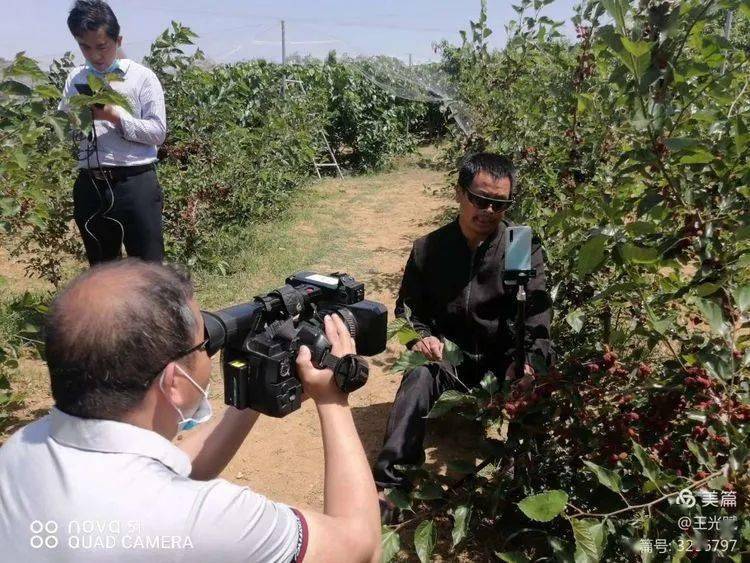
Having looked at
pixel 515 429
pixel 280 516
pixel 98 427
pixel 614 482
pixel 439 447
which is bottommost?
pixel 439 447

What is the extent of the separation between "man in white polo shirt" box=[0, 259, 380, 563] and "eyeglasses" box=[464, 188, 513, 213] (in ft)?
5.41

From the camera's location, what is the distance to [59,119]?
1949mm

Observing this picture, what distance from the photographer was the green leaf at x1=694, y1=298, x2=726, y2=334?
4.40ft

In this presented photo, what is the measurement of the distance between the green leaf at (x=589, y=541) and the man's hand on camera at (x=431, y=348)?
996mm

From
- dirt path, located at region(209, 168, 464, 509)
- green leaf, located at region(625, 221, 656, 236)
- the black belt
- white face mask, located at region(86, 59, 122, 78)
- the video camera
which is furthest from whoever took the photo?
the black belt

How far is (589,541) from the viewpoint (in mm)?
1472

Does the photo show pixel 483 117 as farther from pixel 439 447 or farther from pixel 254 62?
pixel 254 62

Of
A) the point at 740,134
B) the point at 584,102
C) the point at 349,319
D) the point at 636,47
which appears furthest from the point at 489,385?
the point at 636,47

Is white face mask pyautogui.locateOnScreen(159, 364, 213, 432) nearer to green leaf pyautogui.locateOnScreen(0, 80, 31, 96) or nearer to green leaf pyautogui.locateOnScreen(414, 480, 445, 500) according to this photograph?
green leaf pyautogui.locateOnScreen(414, 480, 445, 500)

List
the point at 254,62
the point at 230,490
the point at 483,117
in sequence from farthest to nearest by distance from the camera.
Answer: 1. the point at 254,62
2. the point at 483,117
3. the point at 230,490

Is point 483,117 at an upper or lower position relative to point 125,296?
upper

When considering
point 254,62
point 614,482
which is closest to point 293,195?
point 254,62

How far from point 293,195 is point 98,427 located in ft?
25.9

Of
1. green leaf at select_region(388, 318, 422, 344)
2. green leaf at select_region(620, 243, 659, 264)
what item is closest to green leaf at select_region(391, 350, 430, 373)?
green leaf at select_region(388, 318, 422, 344)
